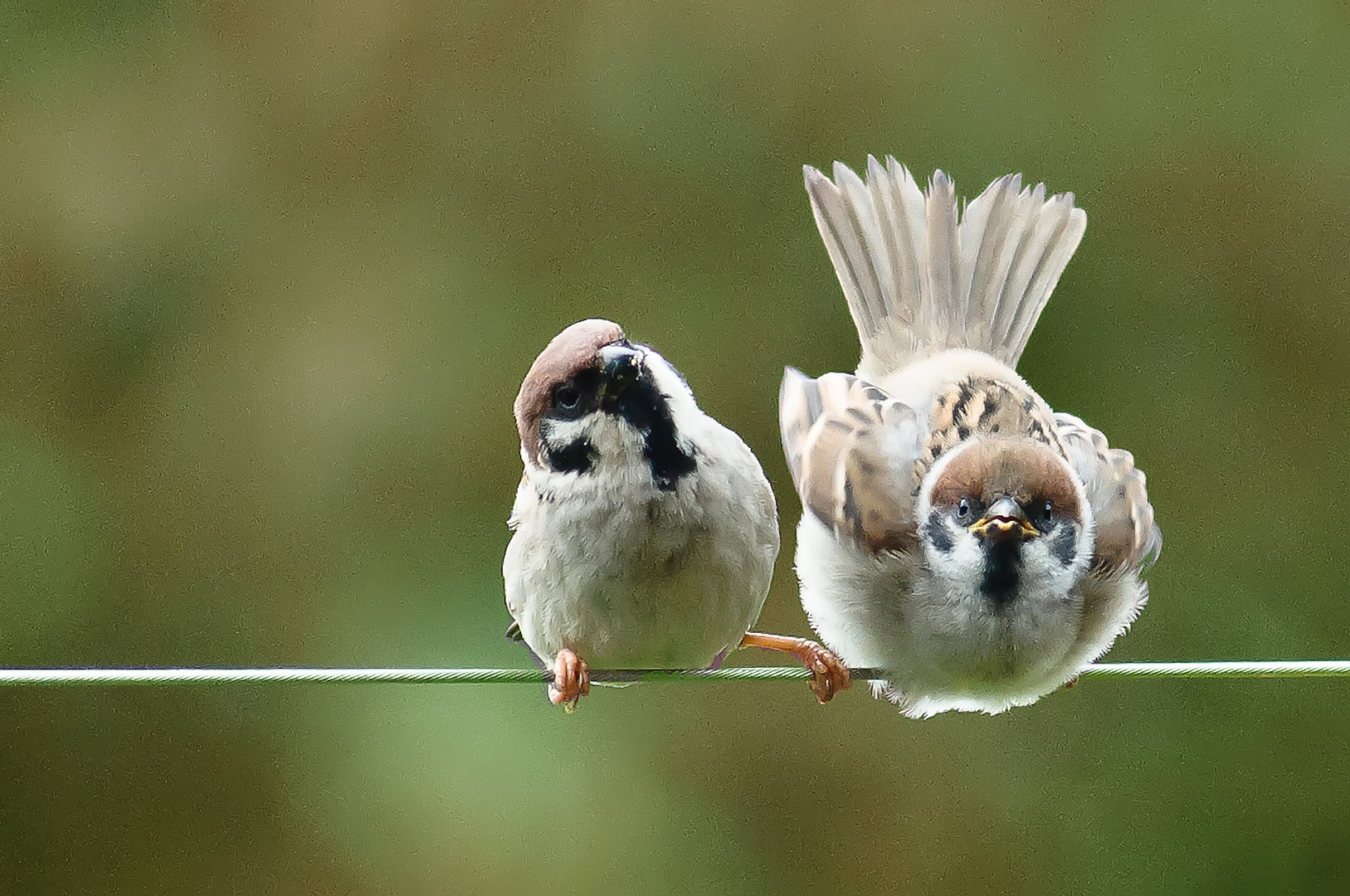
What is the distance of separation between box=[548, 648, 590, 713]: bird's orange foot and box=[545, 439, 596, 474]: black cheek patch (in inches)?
8.6

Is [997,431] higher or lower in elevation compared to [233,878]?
higher

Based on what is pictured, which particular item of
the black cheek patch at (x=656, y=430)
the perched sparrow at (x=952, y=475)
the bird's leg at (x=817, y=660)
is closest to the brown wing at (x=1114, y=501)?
the perched sparrow at (x=952, y=475)

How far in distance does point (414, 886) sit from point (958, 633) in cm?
155

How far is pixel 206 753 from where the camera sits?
315 centimetres

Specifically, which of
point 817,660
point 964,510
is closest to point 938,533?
point 964,510

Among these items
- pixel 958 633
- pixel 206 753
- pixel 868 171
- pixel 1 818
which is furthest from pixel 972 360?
pixel 1 818

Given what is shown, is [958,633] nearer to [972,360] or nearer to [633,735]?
[972,360]

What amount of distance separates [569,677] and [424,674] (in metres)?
0.46

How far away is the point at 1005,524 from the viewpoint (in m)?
1.77

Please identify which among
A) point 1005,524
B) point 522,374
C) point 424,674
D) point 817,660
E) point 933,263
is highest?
point 933,263

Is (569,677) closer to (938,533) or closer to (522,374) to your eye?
(938,533)

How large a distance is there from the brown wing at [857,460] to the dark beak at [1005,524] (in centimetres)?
12

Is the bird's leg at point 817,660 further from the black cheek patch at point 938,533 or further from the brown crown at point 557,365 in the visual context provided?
the brown crown at point 557,365

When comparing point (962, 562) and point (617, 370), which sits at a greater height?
point (617, 370)
